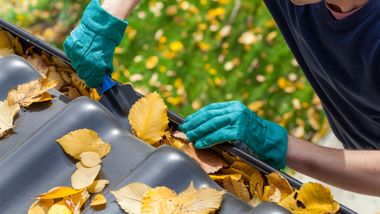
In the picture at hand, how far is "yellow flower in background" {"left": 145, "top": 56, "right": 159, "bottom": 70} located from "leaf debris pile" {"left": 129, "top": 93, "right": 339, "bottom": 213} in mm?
2274

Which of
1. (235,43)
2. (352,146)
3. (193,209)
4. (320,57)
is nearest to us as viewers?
(193,209)

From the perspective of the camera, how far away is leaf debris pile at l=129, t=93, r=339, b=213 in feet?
4.15

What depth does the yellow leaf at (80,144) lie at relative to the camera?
135 cm

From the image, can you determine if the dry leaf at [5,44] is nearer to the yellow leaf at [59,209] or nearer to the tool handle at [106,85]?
the tool handle at [106,85]

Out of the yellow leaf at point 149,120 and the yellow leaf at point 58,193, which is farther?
the yellow leaf at point 149,120

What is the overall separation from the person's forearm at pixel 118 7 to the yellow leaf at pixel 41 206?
0.76 metres

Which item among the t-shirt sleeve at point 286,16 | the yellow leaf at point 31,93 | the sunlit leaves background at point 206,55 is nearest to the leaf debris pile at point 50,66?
the yellow leaf at point 31,93

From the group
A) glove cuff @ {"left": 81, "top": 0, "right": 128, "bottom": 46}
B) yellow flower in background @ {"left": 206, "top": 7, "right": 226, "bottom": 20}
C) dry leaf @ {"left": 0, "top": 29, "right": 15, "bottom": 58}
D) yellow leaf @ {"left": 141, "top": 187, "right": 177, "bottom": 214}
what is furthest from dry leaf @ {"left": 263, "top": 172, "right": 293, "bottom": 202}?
yellow flower in background @ {"left": 206, "top": 7, "right": 226, "bottom": 20}

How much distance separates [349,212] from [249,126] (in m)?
0.45

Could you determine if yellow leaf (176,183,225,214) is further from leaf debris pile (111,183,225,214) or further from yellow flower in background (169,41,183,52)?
yellow flower in background (169,41,183,52)

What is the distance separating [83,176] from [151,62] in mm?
2542

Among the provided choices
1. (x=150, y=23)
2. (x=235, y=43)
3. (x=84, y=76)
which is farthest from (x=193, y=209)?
(x=150, y=23)

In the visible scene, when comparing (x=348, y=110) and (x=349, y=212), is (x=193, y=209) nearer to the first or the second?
(x=349, y=212)

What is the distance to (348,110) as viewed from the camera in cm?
200
